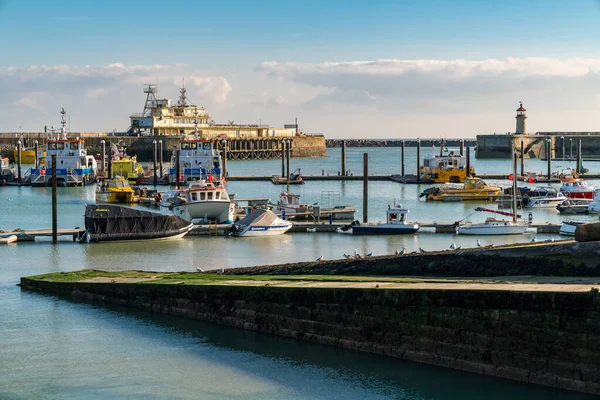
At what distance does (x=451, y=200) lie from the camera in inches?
2911

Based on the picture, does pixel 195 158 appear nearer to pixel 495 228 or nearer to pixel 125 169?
pixel 125 169

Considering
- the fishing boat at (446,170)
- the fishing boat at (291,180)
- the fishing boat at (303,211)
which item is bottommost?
the fishing boat at (303,211)

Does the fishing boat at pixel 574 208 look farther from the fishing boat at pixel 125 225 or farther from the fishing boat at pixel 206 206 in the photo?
Result: the fishing boat at pixel 125 225

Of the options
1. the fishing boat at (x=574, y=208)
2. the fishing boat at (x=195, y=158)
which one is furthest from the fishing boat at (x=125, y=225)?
the fishing boat at (x=195, y=158)

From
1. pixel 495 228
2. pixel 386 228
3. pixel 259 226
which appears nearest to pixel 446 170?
pixel 495 228

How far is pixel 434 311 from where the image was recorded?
2128cm

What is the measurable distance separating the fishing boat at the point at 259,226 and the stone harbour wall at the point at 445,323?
21.9 metres

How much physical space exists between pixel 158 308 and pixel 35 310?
3842mm

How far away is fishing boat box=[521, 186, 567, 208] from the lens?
223ft

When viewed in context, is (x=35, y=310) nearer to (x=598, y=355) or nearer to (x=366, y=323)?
(x=366, y=323)

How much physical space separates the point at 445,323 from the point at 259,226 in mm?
28619

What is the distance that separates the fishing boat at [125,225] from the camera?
4591 cm

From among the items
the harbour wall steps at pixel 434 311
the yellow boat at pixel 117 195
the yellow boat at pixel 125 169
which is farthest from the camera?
the yellow boat at pixel 125 169

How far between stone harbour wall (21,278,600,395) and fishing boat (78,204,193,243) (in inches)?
776
